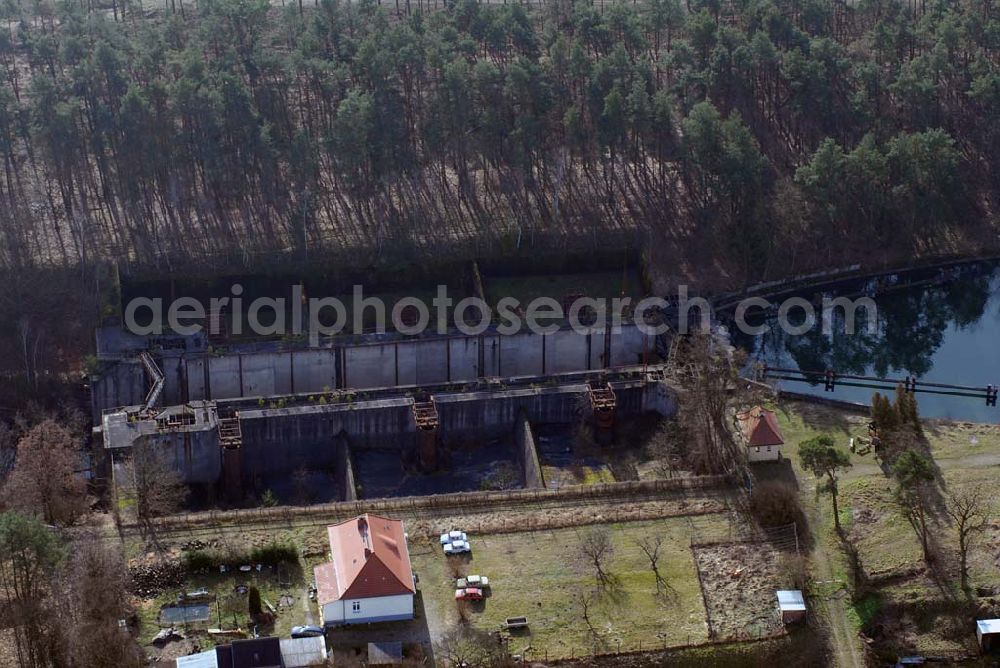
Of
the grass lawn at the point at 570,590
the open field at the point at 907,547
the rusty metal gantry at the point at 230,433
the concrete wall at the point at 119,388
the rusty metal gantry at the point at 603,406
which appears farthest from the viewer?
the concrete wall at the point at 119,388

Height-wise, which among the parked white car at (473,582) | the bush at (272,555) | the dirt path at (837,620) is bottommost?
the dirt path at (837,620)

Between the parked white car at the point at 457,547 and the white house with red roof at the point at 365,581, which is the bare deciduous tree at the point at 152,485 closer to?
the white house with red roof at the point at 365,581

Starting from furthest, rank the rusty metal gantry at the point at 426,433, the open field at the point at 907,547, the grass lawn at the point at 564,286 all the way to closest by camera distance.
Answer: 1. the grass lawn at the point at 564,286
2. the rusty metal gantry at the point at 426,433
3. the open field at the point at 907,547

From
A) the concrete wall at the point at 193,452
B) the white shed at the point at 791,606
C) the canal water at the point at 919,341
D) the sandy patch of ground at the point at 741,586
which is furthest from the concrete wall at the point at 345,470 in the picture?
the canal water at the point at 919,341

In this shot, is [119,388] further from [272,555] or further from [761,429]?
[761,429]

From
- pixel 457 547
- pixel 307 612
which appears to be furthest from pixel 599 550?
pixel 307 612

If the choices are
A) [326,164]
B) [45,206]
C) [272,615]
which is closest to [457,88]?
[326,164]

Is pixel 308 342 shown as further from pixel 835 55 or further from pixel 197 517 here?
pixel 835 55

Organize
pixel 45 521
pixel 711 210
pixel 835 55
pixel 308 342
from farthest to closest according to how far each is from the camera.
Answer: pixel 835 55 → pixel 711 210 → pixel 308 342 → pixel 45 521
